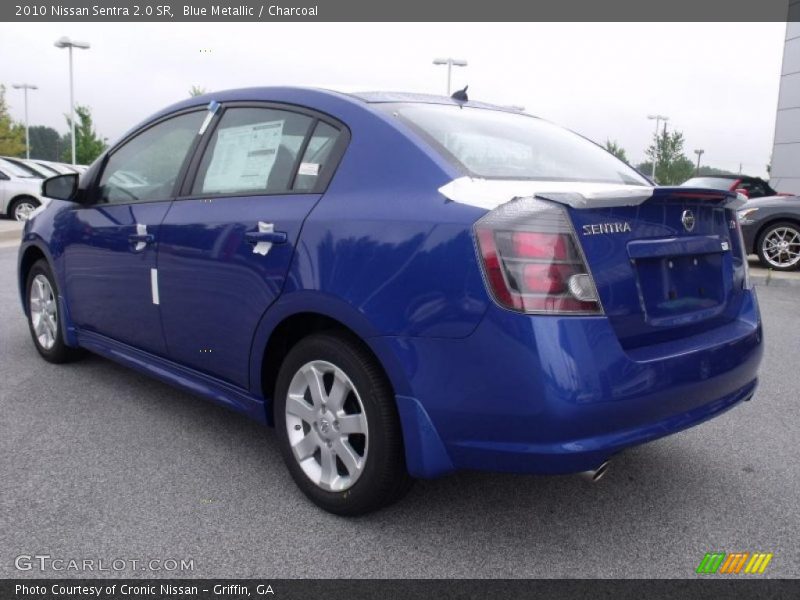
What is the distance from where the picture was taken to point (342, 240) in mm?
2559

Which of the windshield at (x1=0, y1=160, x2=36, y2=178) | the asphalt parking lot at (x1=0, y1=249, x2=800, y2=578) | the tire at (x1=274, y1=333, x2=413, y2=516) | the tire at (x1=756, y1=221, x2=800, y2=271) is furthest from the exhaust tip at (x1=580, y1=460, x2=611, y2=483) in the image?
the windshield at (x1=0, y1=160, x2=36, y2=178)

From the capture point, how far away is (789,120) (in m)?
22.4

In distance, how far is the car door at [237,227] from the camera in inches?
111

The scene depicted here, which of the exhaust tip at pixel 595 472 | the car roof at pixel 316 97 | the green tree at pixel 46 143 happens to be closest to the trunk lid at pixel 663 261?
the exhaust tip at pixel 595 472

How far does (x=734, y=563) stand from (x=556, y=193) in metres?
1.38

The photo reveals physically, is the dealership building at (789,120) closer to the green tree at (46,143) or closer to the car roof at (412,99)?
the car roof at (412,99)

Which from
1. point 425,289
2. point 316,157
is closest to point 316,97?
point 316,157

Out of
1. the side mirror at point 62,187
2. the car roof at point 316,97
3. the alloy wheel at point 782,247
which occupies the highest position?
the car roof at point 316,97

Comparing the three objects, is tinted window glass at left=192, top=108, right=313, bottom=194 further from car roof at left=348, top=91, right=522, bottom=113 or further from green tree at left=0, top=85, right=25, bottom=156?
green tree at left=0, top=85, right=25, bottom=156

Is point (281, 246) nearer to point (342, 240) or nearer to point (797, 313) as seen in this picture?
point (342, 240)

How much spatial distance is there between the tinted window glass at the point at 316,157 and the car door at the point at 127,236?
869 millimetres

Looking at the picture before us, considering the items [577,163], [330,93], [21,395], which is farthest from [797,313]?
[21,395]

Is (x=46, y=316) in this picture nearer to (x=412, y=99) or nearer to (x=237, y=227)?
(x=237, y=227)

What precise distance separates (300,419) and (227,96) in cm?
158
